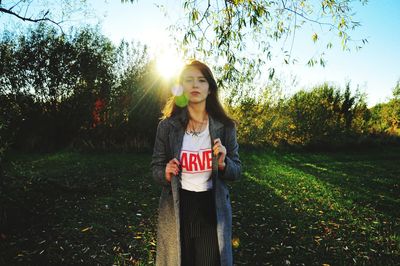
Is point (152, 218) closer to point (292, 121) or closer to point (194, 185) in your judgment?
point (194, 185)

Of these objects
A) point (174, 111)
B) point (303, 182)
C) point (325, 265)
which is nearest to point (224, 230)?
point (174, 111)

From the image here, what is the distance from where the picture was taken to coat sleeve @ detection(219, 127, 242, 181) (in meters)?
2.46

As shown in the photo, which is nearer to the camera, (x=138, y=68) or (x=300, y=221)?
(x=300, y=221)

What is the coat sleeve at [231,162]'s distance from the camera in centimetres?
246

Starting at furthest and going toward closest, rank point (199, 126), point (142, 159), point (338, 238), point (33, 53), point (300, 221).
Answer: point (33, 53) → point (142, 159) → point (300, 221) → point (338, 238) → point (199, 126)

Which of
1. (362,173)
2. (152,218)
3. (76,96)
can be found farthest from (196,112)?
(76,96)

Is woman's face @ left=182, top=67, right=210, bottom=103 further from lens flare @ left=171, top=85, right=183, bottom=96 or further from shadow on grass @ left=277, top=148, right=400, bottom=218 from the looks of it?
shadow on grass @ left=277, top=148, right=400, bottom=218

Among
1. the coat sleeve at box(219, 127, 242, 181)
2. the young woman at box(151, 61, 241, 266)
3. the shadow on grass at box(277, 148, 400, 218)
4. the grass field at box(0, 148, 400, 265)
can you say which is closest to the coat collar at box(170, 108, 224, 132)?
the young woman at box(151, 61, 241, 266)

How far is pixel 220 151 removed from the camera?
2.36 metres

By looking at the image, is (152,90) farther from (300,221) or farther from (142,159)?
(300,221)

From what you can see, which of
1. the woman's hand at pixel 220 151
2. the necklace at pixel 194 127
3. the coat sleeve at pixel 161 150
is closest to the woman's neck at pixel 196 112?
the necklace at pixel 194 127

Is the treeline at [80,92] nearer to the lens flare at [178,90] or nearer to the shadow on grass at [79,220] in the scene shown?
the shadow on grass at [79,220]

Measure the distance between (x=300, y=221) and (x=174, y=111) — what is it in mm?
4325

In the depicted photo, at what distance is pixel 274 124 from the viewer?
17953 millimetres
